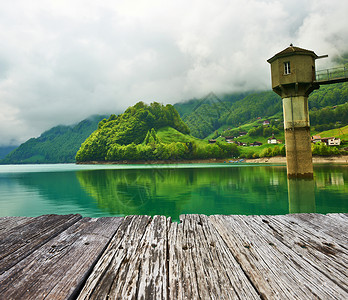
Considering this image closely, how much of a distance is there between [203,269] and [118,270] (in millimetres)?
734

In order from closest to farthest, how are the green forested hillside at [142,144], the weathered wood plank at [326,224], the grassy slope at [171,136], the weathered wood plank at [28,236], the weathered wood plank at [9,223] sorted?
the weathered wood plank at [28,236] < the weathered wood plank at [326,224] < the weathered wood plank at [9,223] < the green forested hillside at [142,144] < the grassy slope at [171,136]

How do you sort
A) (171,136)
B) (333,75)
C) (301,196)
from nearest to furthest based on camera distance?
(301,196)
(333,75)
(171,136)

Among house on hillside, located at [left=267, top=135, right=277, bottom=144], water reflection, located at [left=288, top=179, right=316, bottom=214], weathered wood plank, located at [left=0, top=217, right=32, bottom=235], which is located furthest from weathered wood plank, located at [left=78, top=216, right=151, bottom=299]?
house on hillside, located at [left=267, top=135, right=277, bottom=144]

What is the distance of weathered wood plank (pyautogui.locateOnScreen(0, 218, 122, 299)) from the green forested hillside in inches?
5190

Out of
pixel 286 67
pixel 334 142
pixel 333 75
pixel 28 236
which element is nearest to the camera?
pixel 28 236

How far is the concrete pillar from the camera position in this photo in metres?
28.7

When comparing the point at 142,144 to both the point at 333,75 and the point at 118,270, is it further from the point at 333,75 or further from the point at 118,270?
the point at 118,270

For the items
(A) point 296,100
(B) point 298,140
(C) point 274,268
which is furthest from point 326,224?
(A) point 296,100

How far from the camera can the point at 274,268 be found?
1.97 m

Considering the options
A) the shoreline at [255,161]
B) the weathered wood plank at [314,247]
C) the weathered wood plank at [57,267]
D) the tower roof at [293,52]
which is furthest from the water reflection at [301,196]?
the shoreline at [255,161]

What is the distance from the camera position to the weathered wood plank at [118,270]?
1.65 metres

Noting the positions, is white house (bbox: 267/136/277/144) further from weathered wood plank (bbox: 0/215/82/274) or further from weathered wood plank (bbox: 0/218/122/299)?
weathered wood plank (bbox: 0/218/122/299)

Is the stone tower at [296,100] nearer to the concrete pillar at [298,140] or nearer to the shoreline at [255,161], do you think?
the concrete pillar at [298,140]

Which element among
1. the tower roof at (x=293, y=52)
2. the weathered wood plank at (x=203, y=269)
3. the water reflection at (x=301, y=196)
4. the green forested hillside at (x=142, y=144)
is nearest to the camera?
the weathered wood plank at (x=203, y=269)
